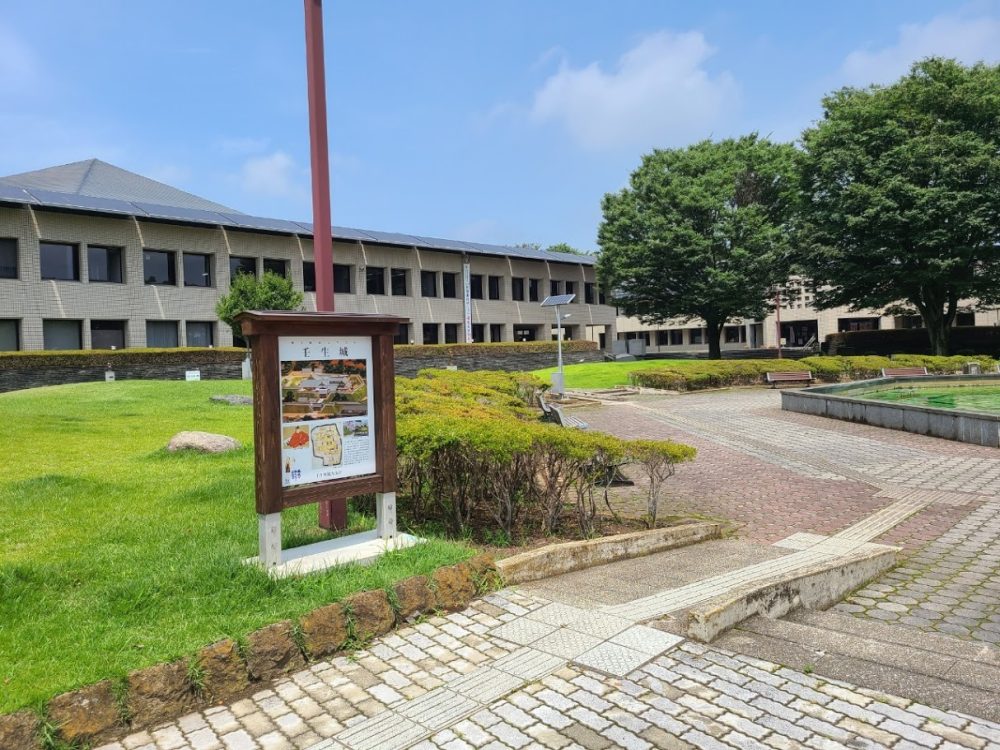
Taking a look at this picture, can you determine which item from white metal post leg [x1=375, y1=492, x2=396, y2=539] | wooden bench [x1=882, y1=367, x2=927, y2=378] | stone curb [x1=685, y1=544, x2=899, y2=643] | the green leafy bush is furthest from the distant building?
stone curb [x1=685, y1=544, x2=899, y2=643]

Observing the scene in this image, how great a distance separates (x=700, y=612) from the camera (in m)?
4.13

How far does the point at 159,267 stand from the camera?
33562mm

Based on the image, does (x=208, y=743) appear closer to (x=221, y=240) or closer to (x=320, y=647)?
(x=320, y=647)

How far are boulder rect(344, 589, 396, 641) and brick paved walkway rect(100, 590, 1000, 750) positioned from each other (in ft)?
0.34

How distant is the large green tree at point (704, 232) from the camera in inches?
1551

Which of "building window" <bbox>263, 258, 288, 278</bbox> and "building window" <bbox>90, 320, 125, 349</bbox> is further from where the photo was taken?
"building window" <bbox>263, 258, 288, 278</bbox>

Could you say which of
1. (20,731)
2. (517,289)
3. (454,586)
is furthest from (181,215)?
(20,731)

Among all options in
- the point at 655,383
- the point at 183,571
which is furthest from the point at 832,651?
the point at 655,383

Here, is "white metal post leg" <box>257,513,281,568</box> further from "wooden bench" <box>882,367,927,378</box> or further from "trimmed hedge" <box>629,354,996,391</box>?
"wooden bench" <box>882,367,927,378</box>

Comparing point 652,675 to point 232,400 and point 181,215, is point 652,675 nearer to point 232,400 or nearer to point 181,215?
point 232,400

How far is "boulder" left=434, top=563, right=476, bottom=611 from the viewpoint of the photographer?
469cm

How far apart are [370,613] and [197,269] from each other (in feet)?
113

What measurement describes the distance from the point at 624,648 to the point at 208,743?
2.21m

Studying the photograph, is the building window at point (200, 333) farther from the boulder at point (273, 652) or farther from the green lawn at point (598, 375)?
the boulder at point (273, 652)
